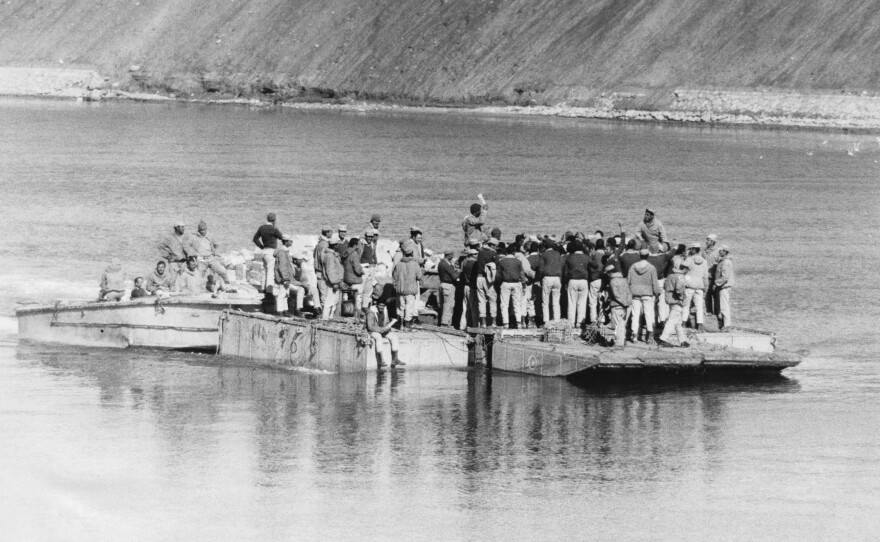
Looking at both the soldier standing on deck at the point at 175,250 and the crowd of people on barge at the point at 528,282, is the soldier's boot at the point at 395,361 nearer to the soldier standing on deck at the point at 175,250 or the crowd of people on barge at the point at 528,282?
the crowd of people on barge at the point at 528,282

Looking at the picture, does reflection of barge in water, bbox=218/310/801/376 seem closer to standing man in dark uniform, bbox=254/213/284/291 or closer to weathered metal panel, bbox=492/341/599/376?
weathered metal panel, bbox=492/341/599/376

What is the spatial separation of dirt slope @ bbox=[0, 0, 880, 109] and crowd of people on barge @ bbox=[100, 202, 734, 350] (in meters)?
99.3

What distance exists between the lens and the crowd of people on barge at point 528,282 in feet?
105

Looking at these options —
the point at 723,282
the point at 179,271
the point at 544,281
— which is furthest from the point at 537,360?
the point at 179,271

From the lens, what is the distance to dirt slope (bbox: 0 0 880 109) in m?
136

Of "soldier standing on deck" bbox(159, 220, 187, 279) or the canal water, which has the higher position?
"soldier standing on deck" bbox(159, 220, 187, 279)

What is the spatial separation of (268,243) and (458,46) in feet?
407

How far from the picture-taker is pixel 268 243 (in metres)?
34.5

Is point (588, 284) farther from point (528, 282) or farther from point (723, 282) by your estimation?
point (723, 282)

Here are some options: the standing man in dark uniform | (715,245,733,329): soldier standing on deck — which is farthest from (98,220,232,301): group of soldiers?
(715,245,733,329): soldier standing on deck

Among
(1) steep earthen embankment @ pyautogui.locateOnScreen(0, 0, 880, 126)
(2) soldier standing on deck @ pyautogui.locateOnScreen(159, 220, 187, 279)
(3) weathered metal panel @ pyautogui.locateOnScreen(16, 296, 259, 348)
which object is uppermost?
(1) steep earthen embankment @ pyautogui.locateOnScreen(0, 0, 880, 126)

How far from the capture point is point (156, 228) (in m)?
62.6

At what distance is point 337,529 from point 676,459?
6.60 metres

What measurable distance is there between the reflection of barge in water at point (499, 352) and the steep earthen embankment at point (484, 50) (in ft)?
320
